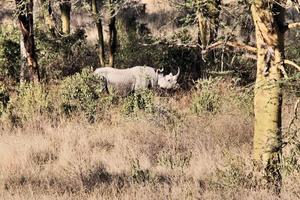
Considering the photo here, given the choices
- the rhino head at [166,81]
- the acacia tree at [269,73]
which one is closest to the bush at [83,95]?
the rhino head at [166,81]

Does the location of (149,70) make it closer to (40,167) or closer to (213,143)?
(213,143)

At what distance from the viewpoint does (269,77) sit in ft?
18.7

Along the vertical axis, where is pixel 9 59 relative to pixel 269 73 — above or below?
below

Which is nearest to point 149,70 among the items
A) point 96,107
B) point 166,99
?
point 166,99

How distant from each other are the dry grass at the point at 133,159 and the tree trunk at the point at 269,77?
28 centimetres

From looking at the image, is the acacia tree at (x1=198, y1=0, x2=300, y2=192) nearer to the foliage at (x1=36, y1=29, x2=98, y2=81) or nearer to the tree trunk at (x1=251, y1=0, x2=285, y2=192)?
the tree trunk at (x1=251, y1=0, x2=285, y2=192)

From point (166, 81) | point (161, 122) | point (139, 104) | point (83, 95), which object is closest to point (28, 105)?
point (83, 95)

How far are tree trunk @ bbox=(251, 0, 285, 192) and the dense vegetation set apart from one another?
12mm

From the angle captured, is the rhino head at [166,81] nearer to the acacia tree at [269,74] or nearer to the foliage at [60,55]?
Result: the foliage at [60,55]

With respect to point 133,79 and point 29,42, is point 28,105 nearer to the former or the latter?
point 29,42

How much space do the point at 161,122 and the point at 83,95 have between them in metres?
2.09

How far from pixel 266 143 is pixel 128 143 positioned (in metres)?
3.40

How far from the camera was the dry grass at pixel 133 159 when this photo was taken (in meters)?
5.80

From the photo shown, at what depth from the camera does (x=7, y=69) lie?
1422 centimetres
